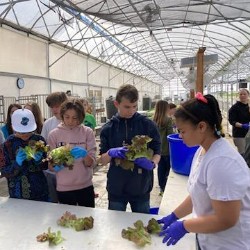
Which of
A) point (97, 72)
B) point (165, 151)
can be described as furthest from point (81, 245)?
point (97, 72)

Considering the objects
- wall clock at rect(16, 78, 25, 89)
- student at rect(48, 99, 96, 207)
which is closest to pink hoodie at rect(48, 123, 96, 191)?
student at rect(48, 99, 96, 207)

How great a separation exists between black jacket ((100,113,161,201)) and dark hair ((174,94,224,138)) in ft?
Result: 3.00

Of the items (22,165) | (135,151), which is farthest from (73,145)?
(135,151)

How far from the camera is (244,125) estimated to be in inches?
196

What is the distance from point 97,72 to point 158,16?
342 inches

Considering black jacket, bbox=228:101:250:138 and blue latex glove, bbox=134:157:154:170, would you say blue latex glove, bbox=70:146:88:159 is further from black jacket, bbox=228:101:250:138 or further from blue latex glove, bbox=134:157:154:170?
black jacket, bbox=228:101:250:138

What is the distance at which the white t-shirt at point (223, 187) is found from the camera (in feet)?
3.35

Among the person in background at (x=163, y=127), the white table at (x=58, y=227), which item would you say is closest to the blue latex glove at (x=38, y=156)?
the white table at (x=58, y=227)

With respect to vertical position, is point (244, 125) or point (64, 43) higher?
point (64, 43)

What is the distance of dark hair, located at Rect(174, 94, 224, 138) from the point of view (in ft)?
3.73

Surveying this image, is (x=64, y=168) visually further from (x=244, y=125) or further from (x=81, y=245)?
(x=244, y=125)

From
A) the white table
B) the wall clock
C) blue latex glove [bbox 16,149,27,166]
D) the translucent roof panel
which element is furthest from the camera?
the wall clock

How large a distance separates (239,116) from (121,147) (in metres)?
3.92

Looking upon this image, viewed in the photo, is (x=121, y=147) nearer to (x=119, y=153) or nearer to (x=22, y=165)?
(x=119, y=153)
